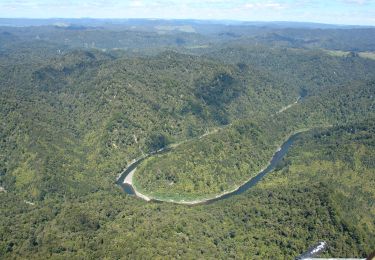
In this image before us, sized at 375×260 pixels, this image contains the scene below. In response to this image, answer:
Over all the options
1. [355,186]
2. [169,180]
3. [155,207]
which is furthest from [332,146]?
[155,207]

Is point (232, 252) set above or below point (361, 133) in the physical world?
below

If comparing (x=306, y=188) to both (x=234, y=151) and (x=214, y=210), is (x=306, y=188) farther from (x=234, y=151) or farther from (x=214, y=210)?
(x=234, y=151)

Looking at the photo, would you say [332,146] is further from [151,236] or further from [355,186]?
[151,236]

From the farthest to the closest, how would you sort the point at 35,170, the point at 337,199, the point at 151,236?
the point at 35,170
the point at 337,199
the point at 151,236

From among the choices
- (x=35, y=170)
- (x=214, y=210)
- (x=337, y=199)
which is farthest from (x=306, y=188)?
(x=35, y=170)

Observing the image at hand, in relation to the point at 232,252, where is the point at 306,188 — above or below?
above

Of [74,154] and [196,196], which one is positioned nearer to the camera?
[196,196]

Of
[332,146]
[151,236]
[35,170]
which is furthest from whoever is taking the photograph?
[332,146]

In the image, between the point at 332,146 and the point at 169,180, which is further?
the point at 332,146

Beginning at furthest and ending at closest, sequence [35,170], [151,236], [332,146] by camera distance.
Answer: [332,146] < [35,170] < [151,236]
